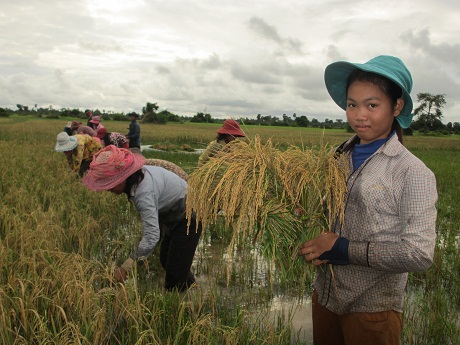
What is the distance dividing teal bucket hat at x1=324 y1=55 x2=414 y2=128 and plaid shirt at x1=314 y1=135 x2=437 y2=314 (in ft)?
0.43

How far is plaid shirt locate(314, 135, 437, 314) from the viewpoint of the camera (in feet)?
4.72

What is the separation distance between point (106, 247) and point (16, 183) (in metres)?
2.70

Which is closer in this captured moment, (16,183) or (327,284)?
(327,284)

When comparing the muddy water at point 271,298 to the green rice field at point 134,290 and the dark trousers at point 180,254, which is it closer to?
the green rice field at point 134,290

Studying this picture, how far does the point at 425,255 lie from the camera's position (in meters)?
1.43

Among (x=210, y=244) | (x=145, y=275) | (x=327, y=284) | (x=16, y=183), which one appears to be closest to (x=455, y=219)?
(x=210, y=244)

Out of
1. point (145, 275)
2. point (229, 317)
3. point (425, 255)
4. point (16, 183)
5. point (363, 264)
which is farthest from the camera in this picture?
point (16, 183)

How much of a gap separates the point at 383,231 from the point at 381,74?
1.93ft

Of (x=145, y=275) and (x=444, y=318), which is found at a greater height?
(x=444, y=318)

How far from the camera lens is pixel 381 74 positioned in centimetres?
154

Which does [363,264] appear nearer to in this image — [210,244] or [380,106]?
[380,106]

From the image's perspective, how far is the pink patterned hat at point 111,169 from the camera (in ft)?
8.83

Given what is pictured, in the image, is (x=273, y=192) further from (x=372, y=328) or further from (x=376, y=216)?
(x=372, y=328)

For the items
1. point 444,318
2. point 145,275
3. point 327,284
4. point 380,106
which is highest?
point 380,106
